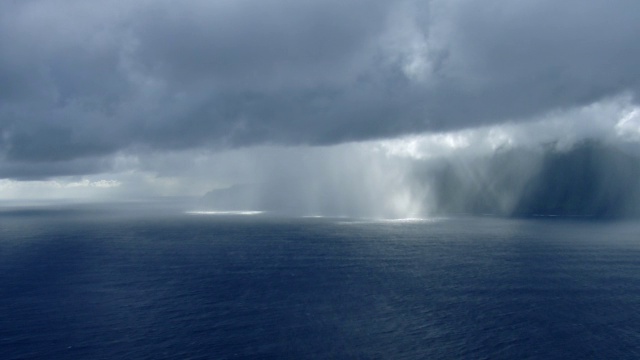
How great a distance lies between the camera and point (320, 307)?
9750cm

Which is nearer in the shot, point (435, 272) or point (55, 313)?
point (55, 313)

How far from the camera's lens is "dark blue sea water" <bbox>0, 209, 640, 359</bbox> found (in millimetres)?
75250

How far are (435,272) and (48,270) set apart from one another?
110 m

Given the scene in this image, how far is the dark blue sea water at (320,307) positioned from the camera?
75.2 meters

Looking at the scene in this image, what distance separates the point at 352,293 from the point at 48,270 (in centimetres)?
9007

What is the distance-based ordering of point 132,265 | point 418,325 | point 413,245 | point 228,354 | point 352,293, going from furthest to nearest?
point 413,245
point 132,265
point 352,293
point 418,325
point 228,354

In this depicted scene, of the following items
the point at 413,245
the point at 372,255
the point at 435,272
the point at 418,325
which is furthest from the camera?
the point at 413,245

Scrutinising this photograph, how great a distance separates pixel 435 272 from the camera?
135 metres

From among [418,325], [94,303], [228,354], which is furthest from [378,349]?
[94,303]

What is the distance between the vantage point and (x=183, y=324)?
3391 inches

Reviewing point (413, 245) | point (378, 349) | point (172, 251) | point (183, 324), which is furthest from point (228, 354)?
point (413, 245)

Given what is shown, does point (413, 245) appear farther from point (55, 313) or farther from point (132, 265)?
point (55, 313)

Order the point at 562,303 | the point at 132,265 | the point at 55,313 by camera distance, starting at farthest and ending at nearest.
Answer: the point at 132,265
the point at 562,303
the point at 55,313

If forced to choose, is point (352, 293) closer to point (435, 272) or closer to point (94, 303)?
point (435, 272)
